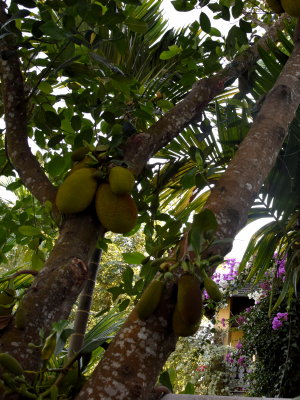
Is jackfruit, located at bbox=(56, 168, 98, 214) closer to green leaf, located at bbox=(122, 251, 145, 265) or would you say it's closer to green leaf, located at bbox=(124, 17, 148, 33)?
green leaf, located at bbox=(122, 251, 145, 265)

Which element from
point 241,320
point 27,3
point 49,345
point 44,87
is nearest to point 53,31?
point 27,3

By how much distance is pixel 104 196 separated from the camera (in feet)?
3.08

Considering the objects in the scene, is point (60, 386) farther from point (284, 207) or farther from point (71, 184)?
point (284, 207)

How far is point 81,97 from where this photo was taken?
4.41 feet

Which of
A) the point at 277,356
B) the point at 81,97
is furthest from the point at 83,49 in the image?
the point at 277,356

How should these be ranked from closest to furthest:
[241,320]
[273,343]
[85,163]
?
[85,163], [273,343], [241,320]

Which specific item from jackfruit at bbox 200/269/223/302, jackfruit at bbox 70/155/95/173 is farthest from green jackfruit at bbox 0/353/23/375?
jackfruit at bbox 70/155/95/173

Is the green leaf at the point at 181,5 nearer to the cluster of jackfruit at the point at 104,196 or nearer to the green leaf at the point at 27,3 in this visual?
the green leaf at the point at 27,3

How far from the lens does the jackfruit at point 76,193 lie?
89 centimetres

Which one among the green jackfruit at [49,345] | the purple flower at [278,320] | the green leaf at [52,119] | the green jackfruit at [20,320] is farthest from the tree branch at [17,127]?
the purple flower at [278,320]

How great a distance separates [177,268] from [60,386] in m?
0.23

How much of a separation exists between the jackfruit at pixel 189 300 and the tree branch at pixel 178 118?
0.46 m

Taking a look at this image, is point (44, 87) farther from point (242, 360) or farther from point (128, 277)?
point (242, 360)

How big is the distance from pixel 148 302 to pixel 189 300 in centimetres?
5
